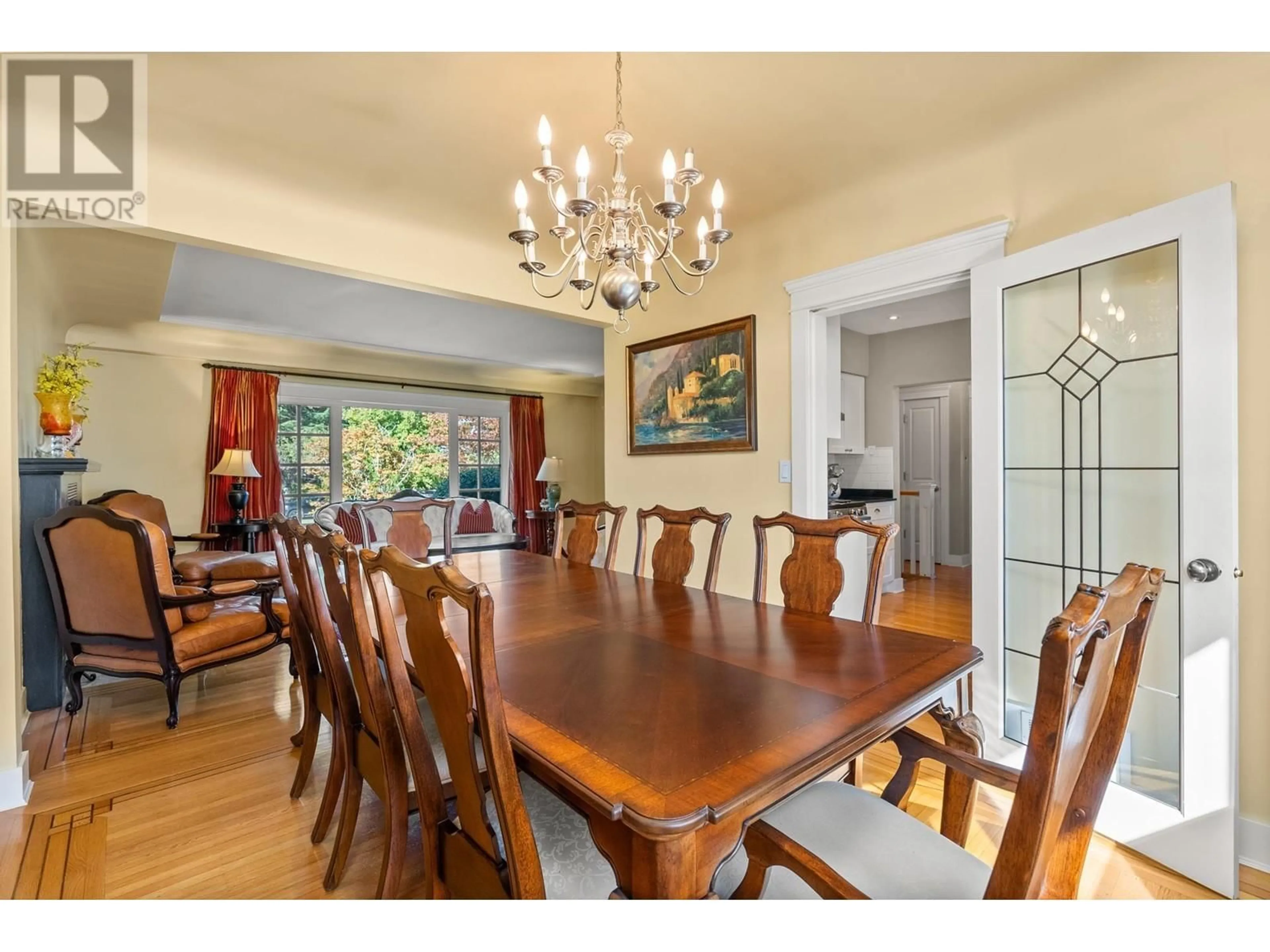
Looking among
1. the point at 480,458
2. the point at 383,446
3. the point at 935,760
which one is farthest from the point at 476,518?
the point at 935,760

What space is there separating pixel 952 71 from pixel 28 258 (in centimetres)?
404

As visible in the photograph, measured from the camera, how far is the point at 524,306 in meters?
3.68

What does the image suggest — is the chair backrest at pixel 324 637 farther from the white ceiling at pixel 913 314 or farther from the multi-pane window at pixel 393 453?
the multi-pane window at pixel 393 453

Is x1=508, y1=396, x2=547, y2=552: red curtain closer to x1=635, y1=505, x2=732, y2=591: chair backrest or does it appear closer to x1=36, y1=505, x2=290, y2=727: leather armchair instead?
x1=36, y1=505, x2=290, y2=727: leather armchair

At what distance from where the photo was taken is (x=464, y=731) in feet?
3.28

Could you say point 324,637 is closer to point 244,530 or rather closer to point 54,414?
point 54,414

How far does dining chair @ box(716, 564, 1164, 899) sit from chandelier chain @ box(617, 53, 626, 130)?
6.11 ft

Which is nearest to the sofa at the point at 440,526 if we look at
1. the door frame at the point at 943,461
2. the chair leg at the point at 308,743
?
the chair leg at the point at 308,743

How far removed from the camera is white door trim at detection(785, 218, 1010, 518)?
8.23ft

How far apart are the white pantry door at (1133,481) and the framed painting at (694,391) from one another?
4.14ft

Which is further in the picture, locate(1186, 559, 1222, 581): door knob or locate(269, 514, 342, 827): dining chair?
locate(269, 514, 342, 827): dining chair

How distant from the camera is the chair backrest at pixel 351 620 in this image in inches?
51.8

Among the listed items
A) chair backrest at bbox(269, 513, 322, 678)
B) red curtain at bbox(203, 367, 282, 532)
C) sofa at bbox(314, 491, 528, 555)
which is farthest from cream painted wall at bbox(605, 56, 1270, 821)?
red curtain at bbox(203, 367, 282, 532)
